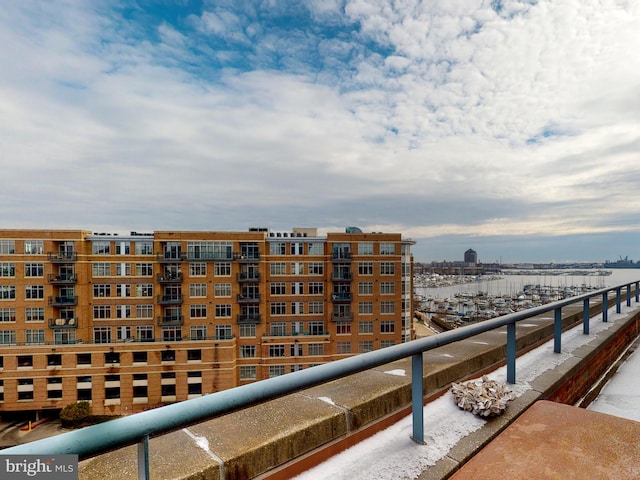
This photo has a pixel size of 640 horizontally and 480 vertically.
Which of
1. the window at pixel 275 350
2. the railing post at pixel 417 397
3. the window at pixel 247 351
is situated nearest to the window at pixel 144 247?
the window at pixel 247 351

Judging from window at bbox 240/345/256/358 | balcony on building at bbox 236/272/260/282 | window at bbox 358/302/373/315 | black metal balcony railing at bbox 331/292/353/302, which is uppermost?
balcony on building at bbox 236/272/260/282

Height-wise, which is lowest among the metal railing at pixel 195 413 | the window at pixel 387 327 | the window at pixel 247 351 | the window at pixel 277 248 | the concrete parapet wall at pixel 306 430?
the window at pixel 247 351

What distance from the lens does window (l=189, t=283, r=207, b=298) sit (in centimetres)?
2811

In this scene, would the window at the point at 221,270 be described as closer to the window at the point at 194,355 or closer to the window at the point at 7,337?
the window at the point at 194,355

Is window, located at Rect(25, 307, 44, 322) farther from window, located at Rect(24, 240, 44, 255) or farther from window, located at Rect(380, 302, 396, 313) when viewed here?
window, located at Rect(380, 302, 396, 313)

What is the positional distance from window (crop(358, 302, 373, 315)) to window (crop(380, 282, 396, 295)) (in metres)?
1.58

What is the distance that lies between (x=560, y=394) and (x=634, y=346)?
167 inches

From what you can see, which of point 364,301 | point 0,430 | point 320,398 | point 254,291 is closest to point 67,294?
point 0,430

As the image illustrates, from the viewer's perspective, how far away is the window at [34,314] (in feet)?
87.9

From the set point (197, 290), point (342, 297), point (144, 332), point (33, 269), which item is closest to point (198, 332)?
point (197, 290)

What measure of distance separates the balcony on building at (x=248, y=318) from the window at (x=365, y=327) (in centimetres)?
902

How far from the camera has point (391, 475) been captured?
1.81m

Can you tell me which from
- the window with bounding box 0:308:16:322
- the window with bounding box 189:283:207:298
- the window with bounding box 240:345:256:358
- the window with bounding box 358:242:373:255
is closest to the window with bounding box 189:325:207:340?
the window with bounding box 189:283:207:298

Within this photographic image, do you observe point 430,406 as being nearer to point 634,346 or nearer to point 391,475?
point 391,475
